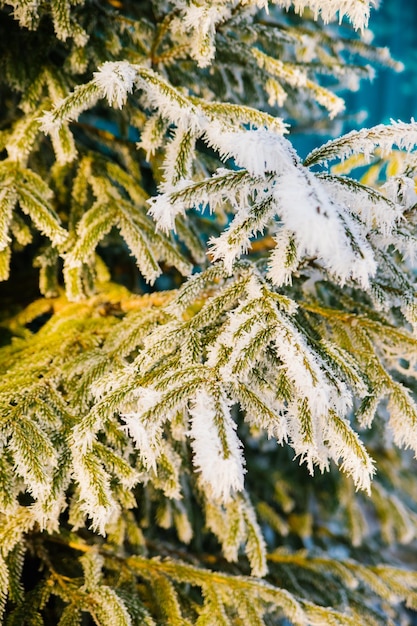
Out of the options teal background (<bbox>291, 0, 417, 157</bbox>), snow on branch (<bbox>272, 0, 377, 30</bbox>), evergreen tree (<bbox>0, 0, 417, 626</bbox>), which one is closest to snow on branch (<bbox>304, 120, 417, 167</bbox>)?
evergreen tree (<bbox>0, 0, 417, 626</bbox>)

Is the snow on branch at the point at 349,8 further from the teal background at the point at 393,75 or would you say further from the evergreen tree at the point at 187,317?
the teal background at the point at 393,75

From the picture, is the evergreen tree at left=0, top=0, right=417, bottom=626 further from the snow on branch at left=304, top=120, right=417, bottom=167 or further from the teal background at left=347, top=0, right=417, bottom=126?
the teal background at left=347, top=0, right=417, bottom=126

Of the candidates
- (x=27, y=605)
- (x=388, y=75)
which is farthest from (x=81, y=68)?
(x=388, y=75)

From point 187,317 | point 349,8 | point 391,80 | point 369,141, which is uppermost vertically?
point 391,80

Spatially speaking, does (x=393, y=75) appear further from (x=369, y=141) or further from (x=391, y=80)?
(x=369, y=141)

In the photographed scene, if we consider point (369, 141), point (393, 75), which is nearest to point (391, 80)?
point (393, 75)

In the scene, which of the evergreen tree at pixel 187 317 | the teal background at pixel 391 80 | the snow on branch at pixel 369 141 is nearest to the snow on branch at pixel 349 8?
the evergreen tree at pixel 187 317

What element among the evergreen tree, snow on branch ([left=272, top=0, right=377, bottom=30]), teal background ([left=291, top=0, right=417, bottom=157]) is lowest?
the evergreen tree

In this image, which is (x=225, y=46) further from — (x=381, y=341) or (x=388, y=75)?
(x=388, y=75)
